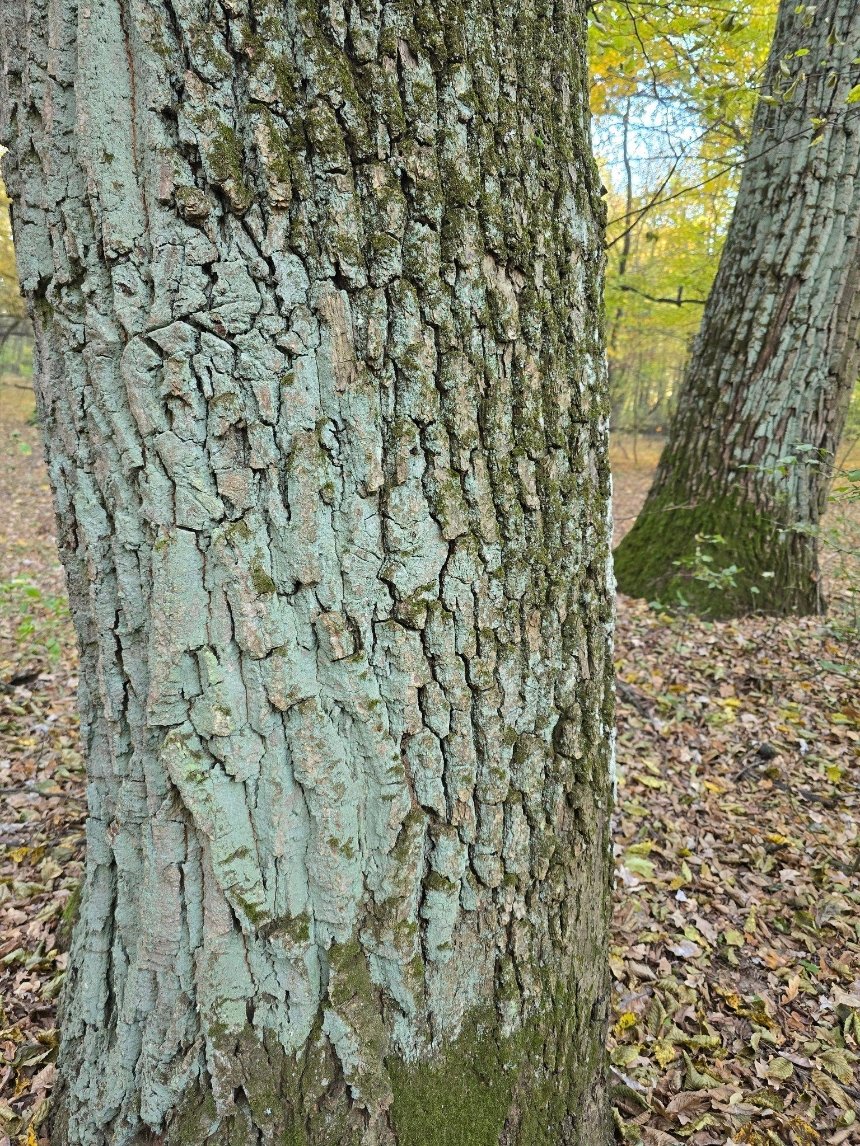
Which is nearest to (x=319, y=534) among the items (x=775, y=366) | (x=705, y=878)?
(x=705, y=878)

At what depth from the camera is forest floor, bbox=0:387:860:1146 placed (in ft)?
6.34

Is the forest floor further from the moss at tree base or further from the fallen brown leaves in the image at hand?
the moss at tree base

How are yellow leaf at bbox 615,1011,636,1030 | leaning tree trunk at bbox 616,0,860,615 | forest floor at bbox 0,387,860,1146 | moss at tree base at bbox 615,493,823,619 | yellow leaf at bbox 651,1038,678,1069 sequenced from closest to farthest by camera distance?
forest floor at bbox 0,387,860,1146, yellow leaf at bbox 651,1038,678,1069, yellow leaf at bbox 615,1011,636,1030, leaning tree trunk at bbox 616,0,860,615, moss at tree base at bbox 615,493,823,619

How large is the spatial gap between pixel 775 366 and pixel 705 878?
139 inches

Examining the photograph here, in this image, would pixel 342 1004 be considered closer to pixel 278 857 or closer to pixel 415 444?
pixel 278 857

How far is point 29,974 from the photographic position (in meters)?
2.09

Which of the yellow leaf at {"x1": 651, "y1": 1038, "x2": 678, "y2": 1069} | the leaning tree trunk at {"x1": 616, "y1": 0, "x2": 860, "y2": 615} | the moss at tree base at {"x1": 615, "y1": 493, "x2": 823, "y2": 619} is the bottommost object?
the yellow leaf at {"x1": 651, "y1": 1038, "x2": 678, "y2": 1069}

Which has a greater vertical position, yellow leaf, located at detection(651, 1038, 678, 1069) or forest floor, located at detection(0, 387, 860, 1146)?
forest floor, located at detection(0, 387, 860, 1146)

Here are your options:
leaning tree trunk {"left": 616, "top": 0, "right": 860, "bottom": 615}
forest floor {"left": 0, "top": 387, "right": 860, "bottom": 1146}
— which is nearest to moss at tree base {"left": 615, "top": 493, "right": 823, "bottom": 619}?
leaning tree trunk {"left": 616, "top": 0, "right": 860, "bottom": 615}

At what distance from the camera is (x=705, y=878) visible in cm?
277

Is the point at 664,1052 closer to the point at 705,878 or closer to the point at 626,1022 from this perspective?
the point at 626,1022

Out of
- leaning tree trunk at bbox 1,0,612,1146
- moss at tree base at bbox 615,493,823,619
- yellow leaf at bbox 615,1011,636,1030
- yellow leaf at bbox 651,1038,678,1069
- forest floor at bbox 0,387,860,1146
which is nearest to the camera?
leaning tree trunk at bbox 1,0,612,1146

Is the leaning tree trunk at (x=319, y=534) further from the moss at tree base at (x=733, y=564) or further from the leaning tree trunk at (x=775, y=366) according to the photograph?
the moss at tree base at (x=733, y=564)

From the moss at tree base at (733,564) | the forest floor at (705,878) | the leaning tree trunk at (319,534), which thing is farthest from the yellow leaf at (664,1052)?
the moss at tree base at (733,564)
